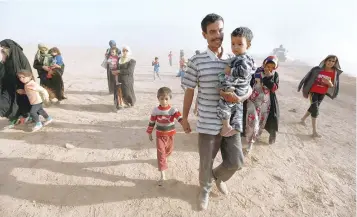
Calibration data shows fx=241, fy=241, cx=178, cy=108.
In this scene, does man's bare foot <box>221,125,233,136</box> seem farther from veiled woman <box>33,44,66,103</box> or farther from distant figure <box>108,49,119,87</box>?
veiled woman <box>33,44,66,103</box>

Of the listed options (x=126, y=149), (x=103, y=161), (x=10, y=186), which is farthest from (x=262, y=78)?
(x=10, y=186)

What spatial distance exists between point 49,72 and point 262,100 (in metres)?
5.72

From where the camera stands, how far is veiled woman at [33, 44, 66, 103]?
6.67m

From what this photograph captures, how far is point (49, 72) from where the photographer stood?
22.2 feet

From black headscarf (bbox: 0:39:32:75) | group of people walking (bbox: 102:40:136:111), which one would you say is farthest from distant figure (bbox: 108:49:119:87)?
black headscarf (bbox: 0:39:32:75)

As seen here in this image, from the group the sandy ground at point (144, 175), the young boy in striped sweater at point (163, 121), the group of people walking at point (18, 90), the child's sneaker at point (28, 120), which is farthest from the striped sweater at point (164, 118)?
the child's sneaker at point (28, 120)

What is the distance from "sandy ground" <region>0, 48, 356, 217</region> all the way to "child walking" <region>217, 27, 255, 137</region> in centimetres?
124

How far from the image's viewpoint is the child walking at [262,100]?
13.9 ft

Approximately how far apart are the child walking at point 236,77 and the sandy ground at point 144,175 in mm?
1235

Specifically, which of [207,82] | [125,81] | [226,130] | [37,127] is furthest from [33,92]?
[226,130]

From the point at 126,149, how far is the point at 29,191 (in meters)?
1.74

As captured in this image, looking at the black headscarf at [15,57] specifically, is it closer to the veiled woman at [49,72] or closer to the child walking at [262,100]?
the veiled woman at [49,72]

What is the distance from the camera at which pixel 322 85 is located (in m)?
5.20

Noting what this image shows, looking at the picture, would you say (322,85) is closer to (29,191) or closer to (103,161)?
(103,161)
